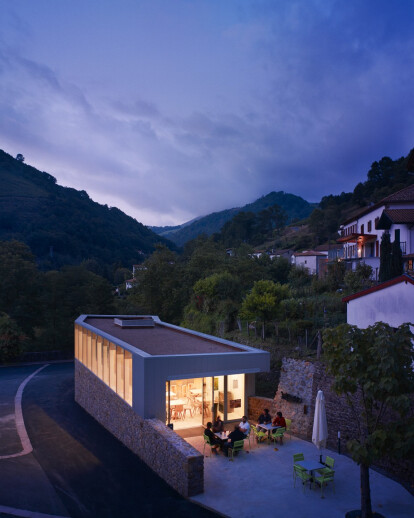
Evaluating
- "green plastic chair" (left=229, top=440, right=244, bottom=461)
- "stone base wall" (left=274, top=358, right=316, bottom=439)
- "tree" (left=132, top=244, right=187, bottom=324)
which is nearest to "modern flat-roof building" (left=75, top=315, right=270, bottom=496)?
"stone base wall" (left=274, top=358, right=316, bottom=439)

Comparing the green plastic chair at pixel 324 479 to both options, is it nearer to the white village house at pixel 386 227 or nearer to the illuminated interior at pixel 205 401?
the illuminated interior at pixel 205 401

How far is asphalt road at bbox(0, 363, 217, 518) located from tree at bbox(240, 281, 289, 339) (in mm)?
8995

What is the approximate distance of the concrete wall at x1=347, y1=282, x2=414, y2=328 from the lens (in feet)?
41.9

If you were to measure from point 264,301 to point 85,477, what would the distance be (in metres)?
11.4

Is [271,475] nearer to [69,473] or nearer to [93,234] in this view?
[69,473]

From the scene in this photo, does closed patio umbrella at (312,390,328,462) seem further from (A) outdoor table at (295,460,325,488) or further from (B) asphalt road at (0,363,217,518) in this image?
(B) asphalt road at (0,363,217,518)

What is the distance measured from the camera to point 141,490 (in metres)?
9.93

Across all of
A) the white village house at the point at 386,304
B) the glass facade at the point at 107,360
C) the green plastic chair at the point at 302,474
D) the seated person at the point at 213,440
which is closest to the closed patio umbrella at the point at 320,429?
the green plastic chair at the point at 302,474

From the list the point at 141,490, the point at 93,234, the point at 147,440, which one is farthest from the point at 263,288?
the point at 93,234

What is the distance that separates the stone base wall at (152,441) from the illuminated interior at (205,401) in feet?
5.08

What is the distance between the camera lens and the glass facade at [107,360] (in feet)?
43.3

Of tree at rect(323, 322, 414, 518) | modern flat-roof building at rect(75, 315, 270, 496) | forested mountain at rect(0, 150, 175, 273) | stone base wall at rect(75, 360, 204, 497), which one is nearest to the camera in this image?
tree at rect(323, 322, 414, 518)

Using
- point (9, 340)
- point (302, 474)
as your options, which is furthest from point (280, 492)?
point (9, 340)

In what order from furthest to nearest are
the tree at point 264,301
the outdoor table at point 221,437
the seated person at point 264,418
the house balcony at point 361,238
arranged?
the house balcony at point 361,238, the tree at point 264,301, the seated person at point 264,418, the outdoor table at point 221,437
